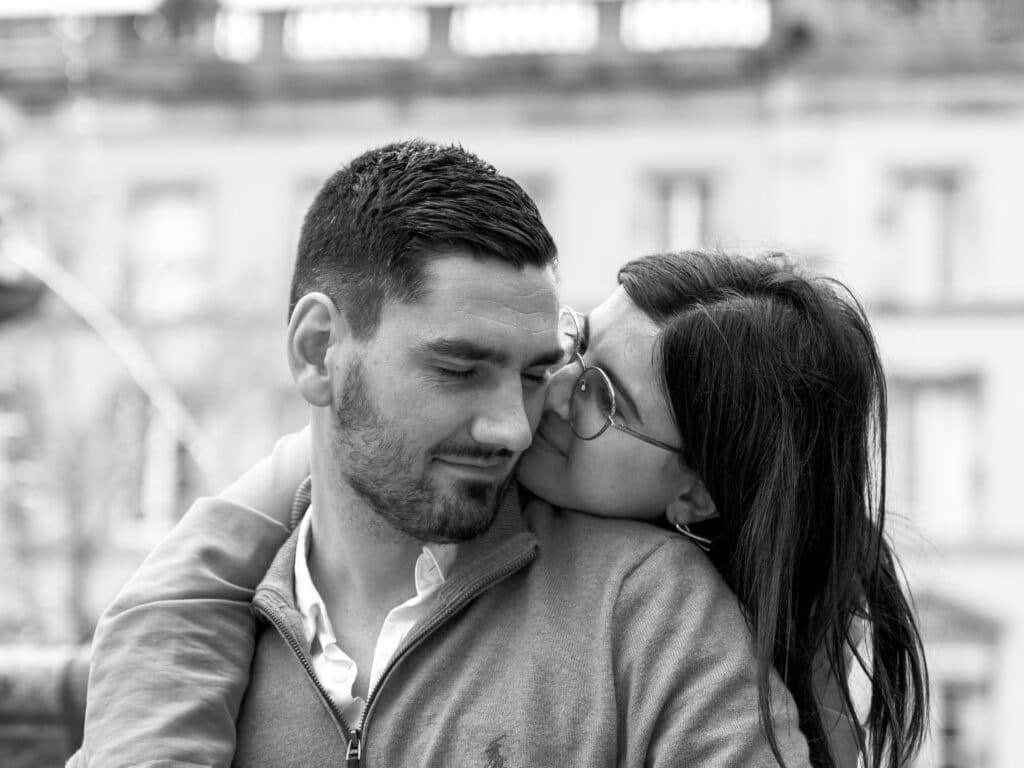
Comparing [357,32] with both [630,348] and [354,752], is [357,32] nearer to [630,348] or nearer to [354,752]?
[630,348]

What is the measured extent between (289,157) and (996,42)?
8150mm

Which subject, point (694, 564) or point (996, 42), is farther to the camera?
point (996, 42)

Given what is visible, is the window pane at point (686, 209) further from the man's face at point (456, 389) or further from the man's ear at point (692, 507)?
the man's face at point (456, 389)

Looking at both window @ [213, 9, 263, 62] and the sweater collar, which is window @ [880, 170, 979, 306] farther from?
the sweater collar

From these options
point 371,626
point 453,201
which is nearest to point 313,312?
point 453,201

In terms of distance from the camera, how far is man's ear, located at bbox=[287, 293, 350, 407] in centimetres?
255

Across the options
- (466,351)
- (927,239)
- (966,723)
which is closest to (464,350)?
(466,351)

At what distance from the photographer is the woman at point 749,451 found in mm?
2396

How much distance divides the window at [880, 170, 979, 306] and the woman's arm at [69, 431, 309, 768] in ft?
46.5

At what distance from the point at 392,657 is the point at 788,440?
0.73 meters

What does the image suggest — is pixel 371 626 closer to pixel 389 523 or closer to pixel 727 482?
pixel 389 523

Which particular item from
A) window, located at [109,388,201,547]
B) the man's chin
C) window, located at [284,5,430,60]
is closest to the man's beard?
the man's chin

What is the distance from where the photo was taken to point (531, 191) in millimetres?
16531

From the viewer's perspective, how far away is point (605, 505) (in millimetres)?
2467
